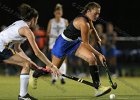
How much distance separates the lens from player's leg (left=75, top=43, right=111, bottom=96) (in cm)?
1119

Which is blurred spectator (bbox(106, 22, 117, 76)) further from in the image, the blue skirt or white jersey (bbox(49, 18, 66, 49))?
the blue skirt

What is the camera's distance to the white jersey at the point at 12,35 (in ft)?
33.6

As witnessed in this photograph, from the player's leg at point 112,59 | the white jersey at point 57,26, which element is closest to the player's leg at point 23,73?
the white jersey at point 57,26

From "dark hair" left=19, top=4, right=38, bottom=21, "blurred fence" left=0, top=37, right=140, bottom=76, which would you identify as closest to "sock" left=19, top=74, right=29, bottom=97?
"dark hair" left=19, top=4, right=38, bottom=21

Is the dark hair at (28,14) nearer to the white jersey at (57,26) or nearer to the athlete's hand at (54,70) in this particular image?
the athlete's hand at (54,70)

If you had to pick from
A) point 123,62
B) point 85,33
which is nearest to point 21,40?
point 85,33

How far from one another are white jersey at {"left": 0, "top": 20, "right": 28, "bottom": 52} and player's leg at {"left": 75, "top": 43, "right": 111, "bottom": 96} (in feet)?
5.71

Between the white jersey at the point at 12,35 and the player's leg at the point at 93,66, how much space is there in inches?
68.5

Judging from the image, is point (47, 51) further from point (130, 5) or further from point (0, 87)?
point (130, 5)

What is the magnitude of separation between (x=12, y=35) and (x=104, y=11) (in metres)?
16.9

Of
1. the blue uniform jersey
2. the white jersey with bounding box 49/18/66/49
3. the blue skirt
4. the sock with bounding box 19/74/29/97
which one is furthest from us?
the white jersey with bounding box 49/18/66/49

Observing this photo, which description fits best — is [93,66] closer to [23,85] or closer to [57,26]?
[23,85]

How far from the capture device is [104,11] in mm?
27000

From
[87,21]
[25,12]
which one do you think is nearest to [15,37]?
[25,12]
